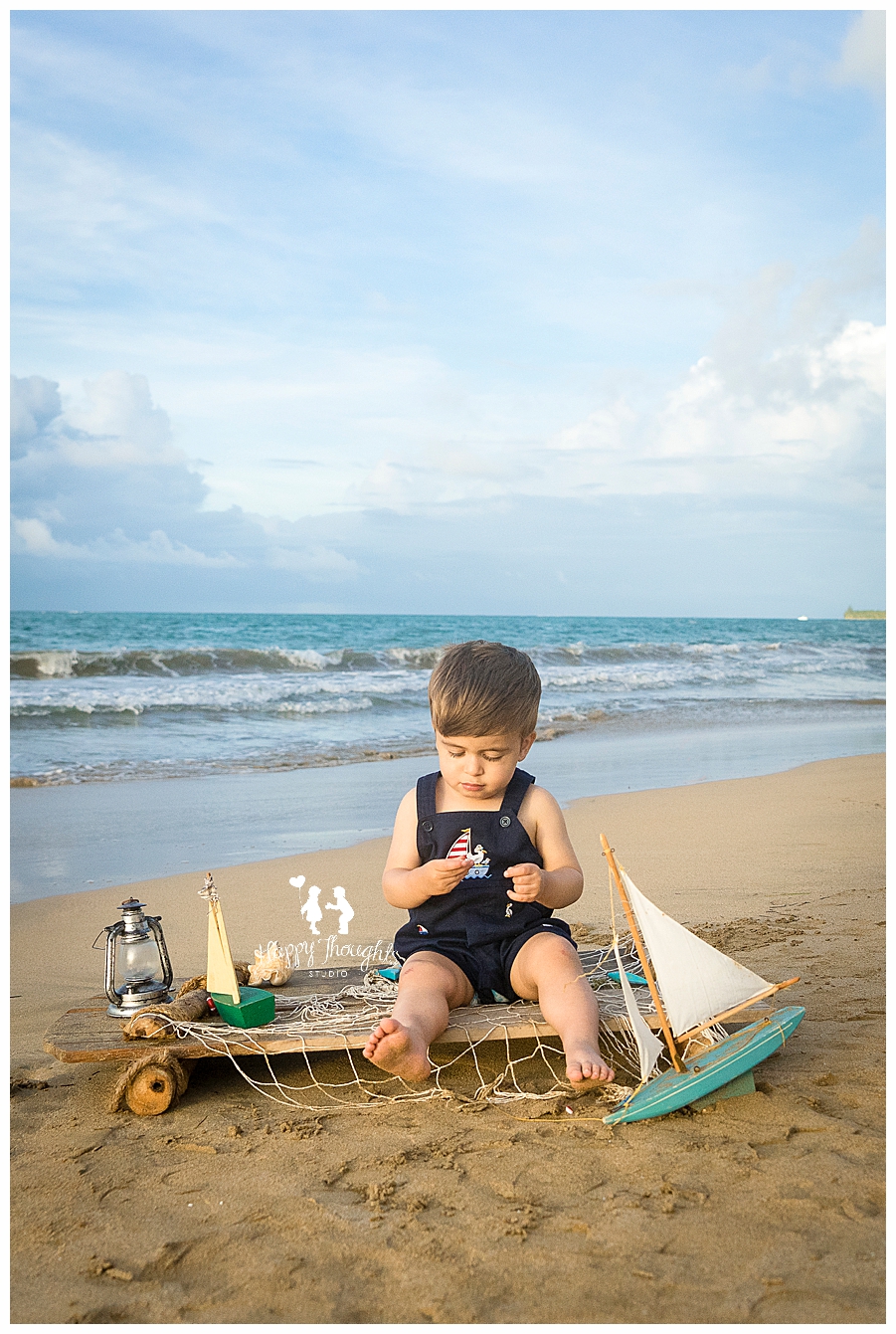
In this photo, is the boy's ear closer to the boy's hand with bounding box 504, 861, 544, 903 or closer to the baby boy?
the baby boy

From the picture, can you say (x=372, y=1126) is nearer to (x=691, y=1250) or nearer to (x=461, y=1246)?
(x=461, y=1246)

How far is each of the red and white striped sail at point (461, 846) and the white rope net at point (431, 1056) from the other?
51 centimetres

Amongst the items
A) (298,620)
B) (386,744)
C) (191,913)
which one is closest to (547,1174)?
(191,913)

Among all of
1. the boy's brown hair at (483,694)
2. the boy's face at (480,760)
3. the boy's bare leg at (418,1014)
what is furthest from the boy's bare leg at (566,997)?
the boy's brown hair at (483,694)

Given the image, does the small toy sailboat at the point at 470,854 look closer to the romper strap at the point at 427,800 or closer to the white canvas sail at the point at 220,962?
the romper strap at the point at 427,800

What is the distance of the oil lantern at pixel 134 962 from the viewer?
351 centimetres

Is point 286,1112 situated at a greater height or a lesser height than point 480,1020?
lesser

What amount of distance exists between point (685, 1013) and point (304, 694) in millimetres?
14525

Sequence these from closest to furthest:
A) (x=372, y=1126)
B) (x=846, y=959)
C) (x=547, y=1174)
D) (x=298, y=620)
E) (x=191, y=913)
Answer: (x=547, y=1174) < (x=372, y=1126) < (x=846, y=959) < (x=191, y=913) < (x=298, y=620)

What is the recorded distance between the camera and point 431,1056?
3.41m

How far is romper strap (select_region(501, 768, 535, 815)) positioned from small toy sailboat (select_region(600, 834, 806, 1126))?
2.30 ft

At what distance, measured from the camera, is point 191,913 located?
17.6 feet

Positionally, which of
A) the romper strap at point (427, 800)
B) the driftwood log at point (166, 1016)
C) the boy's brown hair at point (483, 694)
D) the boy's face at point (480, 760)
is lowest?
the driftwood log at point (166, 1016)

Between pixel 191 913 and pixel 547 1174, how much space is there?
10.5 feet
